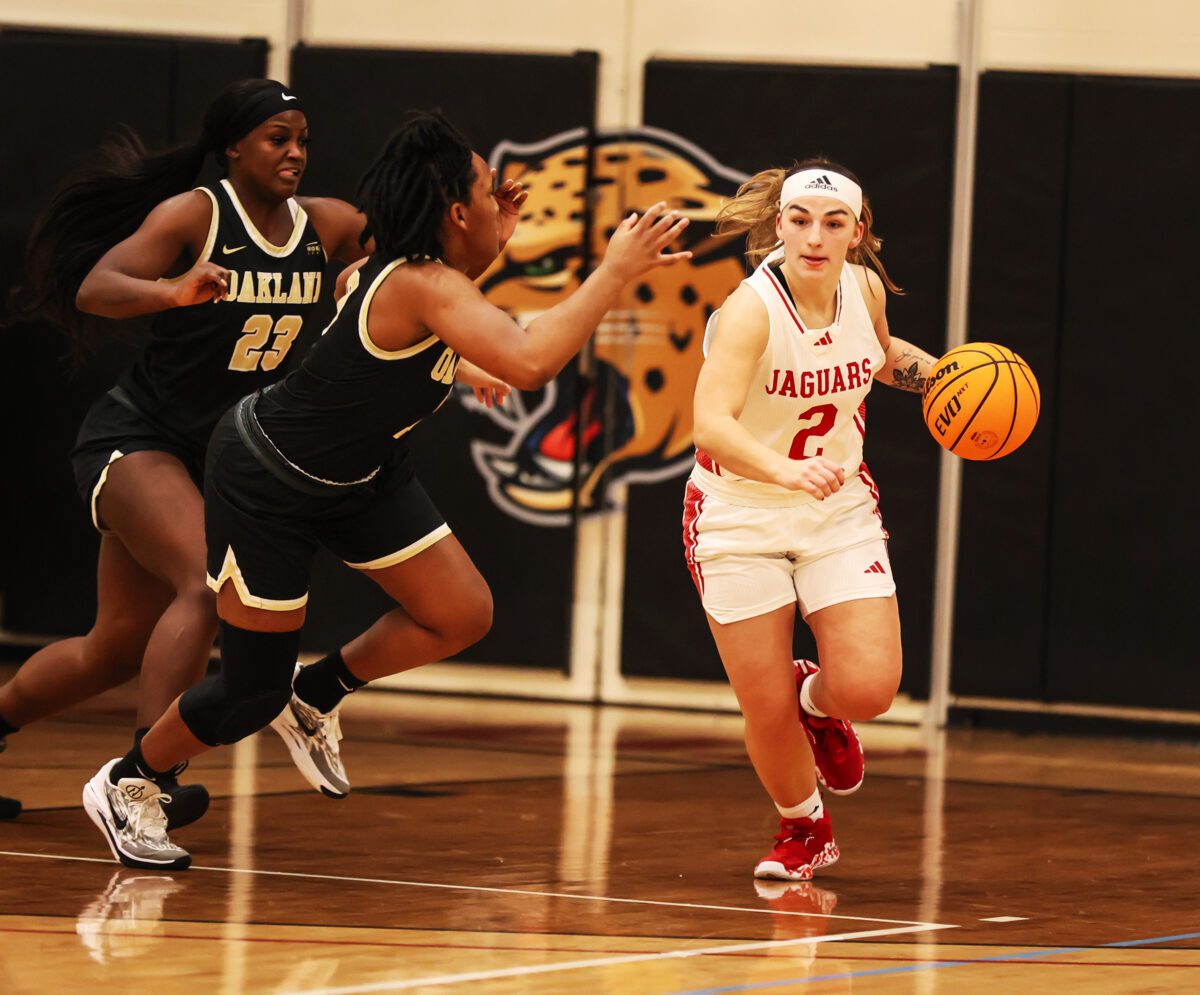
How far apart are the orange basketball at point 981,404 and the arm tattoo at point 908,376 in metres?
0.14

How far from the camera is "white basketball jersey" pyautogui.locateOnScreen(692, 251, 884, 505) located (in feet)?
16.0

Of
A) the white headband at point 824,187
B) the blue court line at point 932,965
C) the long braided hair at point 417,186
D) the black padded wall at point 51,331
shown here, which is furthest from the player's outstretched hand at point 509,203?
the black padded wall at point 51,331

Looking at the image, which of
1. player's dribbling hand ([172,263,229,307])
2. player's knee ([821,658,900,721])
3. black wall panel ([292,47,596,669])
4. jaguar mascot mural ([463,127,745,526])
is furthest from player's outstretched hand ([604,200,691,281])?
black wall panel ([292,47,596,669])

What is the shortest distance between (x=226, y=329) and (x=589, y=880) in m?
1.67

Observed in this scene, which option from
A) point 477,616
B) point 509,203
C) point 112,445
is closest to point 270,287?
point 112,445

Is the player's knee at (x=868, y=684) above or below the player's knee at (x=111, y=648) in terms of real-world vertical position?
above

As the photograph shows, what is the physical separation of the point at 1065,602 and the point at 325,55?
394cm

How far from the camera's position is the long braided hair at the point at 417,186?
454 centimetres

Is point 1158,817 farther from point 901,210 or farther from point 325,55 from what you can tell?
point 325,55

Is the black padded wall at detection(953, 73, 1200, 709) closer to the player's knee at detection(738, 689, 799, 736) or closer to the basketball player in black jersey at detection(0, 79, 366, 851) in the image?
the basketball player in black jersey at detection(0, 79, 366, 851)

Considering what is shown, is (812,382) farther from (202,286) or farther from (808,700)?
(202,286)

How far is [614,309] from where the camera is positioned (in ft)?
29.5

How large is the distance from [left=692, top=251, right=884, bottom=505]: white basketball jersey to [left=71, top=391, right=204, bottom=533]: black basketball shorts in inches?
53.5

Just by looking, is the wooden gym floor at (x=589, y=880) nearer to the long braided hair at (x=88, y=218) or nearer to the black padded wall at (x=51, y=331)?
the long braided hair at (x=88, y=218)
